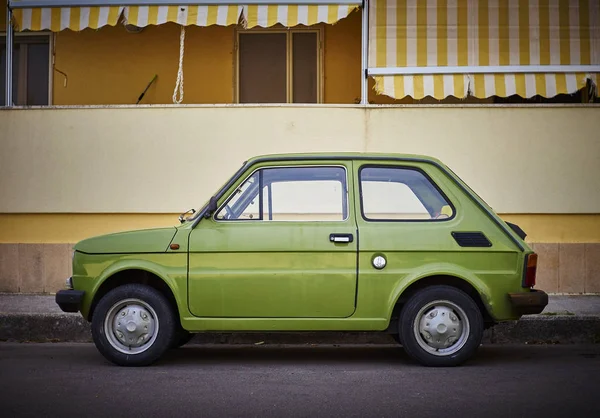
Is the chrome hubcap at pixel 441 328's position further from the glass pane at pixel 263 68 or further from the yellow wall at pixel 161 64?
the glass pane at pixel 263 68

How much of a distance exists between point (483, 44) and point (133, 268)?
238 inches

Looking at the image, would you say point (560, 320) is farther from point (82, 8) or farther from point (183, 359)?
point (82, 8)

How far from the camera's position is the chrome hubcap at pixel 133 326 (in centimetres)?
729

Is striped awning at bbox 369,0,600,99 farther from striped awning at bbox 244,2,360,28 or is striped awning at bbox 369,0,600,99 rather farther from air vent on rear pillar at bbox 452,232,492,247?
air vent on rear pillar at bbox 452,232,492,247

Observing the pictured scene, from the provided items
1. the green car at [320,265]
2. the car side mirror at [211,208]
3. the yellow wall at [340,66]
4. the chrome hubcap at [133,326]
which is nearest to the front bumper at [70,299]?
the green car at [320,265]

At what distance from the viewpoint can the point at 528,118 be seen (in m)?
11.4

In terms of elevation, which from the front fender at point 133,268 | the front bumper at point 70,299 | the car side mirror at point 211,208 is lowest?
the front bumper at point 70,299

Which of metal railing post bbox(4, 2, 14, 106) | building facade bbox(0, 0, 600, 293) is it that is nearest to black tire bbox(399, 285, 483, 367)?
building facade bbox(0, 0, 600, 293)

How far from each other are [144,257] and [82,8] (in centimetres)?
542

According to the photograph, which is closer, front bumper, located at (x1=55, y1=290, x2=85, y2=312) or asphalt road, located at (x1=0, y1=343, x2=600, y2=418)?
asphalt road, located at (x1=0, y1=343, x2=600, y2=418)

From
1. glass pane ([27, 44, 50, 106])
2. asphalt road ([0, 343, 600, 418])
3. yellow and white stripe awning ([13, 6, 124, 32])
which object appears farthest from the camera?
glass pane ([27, 44, 50, 106])

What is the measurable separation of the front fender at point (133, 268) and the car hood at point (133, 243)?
6 cm

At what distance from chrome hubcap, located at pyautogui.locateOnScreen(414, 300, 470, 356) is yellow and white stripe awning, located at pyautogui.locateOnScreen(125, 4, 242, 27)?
5622 mm

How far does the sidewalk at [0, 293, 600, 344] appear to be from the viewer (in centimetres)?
888
